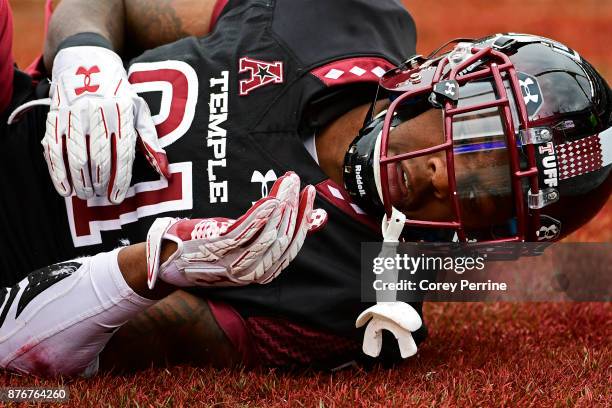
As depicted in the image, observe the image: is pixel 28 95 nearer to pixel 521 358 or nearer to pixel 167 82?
pixel 167 82

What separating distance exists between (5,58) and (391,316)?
1307mm

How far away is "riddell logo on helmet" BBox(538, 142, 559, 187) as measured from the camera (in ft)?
7.06

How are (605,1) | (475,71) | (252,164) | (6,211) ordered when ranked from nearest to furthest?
(475,71), (252,164), (6,211), (605,1)

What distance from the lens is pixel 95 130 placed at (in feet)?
7.43

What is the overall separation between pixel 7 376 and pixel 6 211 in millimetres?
526

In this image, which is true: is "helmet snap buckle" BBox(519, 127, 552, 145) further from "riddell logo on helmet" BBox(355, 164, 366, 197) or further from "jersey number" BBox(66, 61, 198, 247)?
"jersey number" BBox(66, 61, 198, 247)

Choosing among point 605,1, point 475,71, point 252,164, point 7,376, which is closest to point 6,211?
point 7,376

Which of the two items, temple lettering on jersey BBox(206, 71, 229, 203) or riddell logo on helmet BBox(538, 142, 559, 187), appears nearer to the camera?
riddell logo on helmet BBox(538, 142, 559, 187)

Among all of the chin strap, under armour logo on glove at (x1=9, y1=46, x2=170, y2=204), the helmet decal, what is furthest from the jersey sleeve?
the helmet decal

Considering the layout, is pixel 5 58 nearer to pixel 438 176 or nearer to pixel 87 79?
pixel 87 79

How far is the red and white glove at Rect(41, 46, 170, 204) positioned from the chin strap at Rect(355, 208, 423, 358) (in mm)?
582

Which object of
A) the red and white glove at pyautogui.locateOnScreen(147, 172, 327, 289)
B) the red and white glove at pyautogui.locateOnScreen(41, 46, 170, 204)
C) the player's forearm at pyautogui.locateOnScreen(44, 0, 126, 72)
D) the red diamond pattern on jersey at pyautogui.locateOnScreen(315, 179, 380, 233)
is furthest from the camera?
the player's forearm at pyautogui.locateOnScreen(44, 0, 126, 72)

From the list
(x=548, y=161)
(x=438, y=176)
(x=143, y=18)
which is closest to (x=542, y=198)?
(x=548, y=161)

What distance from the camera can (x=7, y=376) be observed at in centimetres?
225
